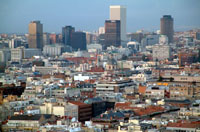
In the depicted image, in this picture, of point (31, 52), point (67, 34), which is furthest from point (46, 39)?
point (31, 52)

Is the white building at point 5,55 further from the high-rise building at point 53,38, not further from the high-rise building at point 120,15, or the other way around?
the high-rise building at point 120,15

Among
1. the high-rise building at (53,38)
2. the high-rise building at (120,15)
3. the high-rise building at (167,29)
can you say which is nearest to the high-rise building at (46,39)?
the high-rise building at (53,38)

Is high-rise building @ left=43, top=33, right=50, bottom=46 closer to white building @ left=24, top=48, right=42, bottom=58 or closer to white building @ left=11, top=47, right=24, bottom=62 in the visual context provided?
white building @ left=24, top=48, right=42, bottom=58

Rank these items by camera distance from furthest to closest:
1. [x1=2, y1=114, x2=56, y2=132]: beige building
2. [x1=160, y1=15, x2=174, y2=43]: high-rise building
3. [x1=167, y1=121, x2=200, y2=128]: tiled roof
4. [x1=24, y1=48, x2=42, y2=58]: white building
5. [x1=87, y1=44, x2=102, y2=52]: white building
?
[x1=160, y1=15, x2=174, y2=43]: high-rise building < [x1=87, y1=44, x2=102, y2=52]: white building < [x1=24, y1=48, x2=42, y2=58]: white building < [x1=2, y1=114, x2=56, y2=132]: beige building < [x1=167, y1=121, x2=200, y2=128]: tiled roof

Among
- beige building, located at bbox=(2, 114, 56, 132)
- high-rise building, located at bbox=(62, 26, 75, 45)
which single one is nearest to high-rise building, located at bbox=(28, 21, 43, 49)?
high-rise building, located at bbox=(62, 26, 75, 45)

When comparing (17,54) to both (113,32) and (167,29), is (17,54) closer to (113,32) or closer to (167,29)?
(113,32)
